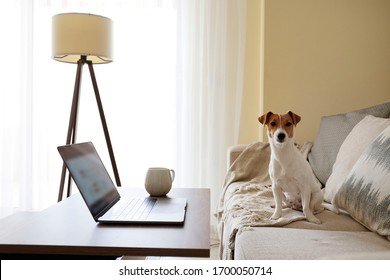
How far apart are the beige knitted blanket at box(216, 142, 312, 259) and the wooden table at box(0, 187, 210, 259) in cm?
31

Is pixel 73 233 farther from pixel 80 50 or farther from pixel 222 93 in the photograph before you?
A: pixel 222 93

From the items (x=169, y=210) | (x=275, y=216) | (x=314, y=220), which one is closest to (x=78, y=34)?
(x=169, y=210)

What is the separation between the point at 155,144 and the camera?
2.95 metres

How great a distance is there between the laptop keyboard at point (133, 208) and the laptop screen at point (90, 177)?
38mm

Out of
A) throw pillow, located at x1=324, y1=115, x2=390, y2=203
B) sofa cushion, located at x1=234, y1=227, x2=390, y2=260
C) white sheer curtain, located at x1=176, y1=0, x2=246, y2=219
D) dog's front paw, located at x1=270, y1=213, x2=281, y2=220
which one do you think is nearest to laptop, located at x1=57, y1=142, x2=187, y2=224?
sofa cushion, located at x1=234, y1=227, x2=390, y2=260

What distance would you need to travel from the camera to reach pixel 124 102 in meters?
2.94

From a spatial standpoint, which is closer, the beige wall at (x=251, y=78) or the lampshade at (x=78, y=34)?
the lampshade at (x=78, y=34)

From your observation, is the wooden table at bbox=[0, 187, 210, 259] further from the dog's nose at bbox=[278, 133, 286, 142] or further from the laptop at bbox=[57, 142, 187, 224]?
the dog's nose at bbox=[278, 133, 286, 142]

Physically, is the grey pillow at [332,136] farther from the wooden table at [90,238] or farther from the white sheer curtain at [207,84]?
the wooden table at [90,238]

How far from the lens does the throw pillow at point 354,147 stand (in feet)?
5.13

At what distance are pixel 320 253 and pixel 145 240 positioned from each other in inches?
18.5

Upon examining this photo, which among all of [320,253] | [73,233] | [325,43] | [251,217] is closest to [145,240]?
[73,233]

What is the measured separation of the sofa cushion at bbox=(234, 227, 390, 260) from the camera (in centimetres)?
95

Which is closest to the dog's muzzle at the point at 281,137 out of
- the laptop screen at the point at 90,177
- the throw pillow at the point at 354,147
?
the throw pillow at the point at 354,147
